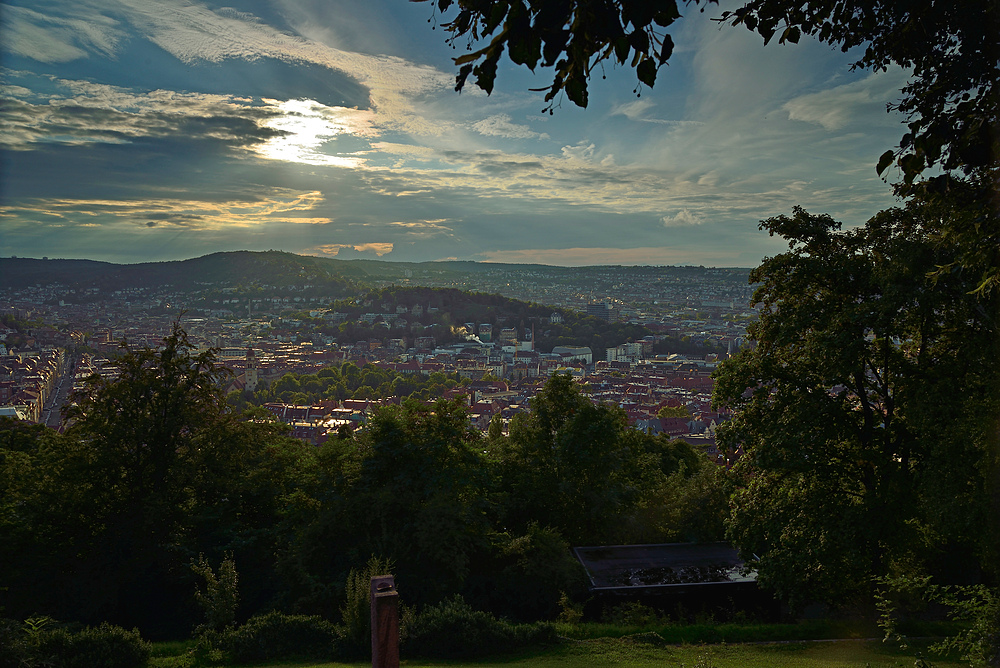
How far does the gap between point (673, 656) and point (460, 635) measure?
238cm

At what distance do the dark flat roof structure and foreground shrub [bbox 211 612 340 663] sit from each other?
4.13 metres

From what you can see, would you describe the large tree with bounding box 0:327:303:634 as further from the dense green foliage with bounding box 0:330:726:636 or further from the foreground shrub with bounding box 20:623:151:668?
the foreground shrub with bounding box 20:623:151:668

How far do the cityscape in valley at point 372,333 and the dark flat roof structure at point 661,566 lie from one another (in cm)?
380

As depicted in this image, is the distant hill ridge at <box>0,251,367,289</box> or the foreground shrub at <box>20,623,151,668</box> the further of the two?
the distant hill ridge at <box>0,251,367,289</box>

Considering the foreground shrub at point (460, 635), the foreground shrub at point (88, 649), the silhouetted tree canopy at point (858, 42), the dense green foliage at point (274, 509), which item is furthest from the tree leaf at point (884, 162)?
the foreground shrub at point (88, 649)

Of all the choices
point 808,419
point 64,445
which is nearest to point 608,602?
point 808,419

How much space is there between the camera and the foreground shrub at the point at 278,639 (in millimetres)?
6508

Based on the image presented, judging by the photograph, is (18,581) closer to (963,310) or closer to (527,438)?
(527,438)

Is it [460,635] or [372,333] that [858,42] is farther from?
[372,333]

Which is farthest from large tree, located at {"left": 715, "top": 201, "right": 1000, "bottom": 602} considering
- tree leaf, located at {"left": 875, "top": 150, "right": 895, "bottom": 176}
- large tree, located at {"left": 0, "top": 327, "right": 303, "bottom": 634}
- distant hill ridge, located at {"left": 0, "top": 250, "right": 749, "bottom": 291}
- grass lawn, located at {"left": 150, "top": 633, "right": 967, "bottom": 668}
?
distant hill ridge, located at {"left": 0, "top": 250, "right": 749, "bottom": 291}

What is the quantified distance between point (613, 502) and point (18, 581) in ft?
31.5

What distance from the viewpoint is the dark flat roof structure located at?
9188mm

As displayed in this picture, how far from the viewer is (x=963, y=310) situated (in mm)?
6703

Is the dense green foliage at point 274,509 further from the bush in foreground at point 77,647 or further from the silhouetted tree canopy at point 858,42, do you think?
the silhouetted tree canopy at point 858,42
